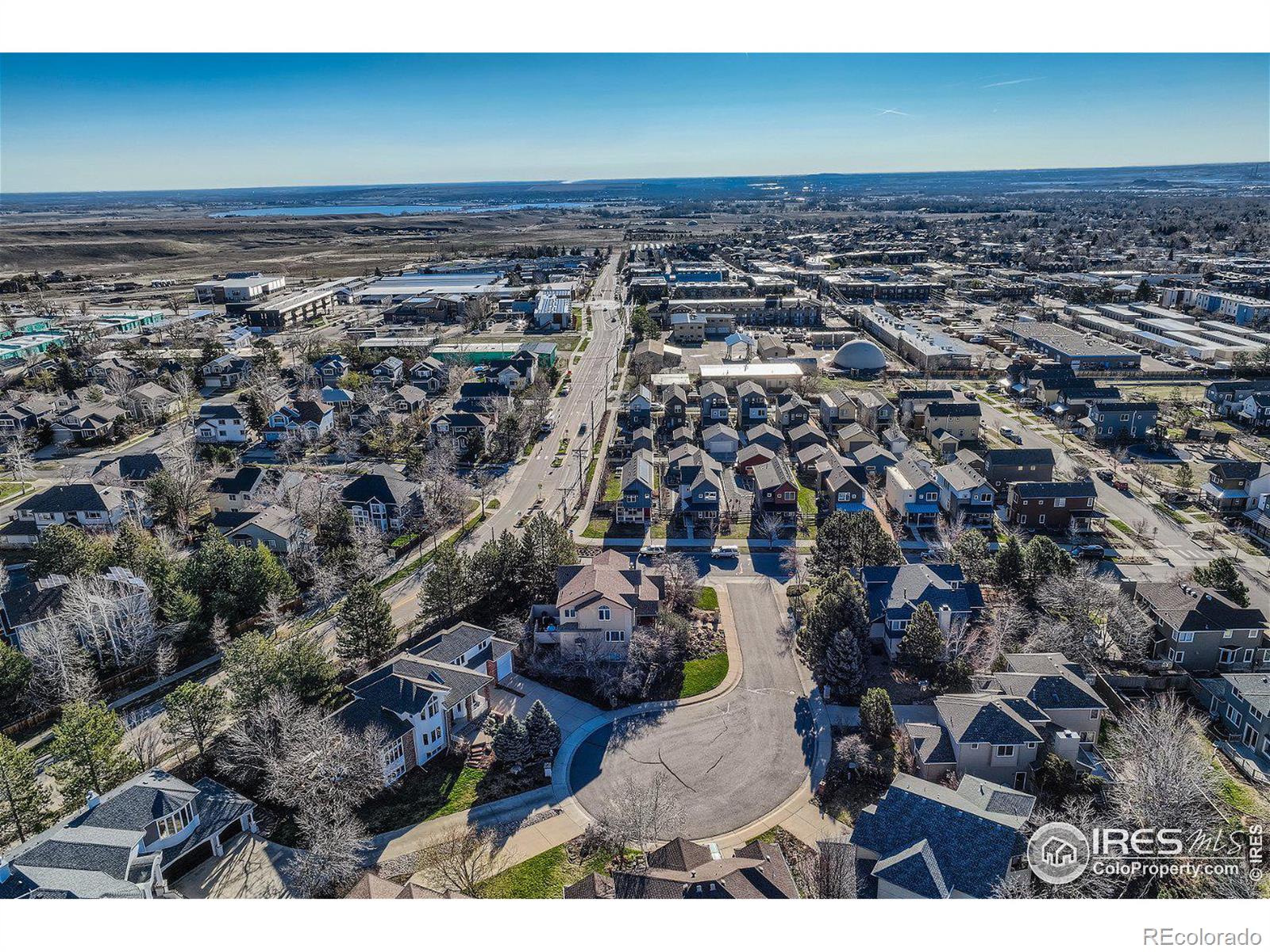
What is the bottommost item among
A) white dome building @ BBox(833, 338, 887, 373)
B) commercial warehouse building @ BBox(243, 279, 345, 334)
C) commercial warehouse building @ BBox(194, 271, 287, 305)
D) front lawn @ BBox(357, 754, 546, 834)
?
front lawn @ BBox(357, 754, 546, 834)

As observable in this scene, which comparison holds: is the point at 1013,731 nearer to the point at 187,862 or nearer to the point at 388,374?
the point at 187,862

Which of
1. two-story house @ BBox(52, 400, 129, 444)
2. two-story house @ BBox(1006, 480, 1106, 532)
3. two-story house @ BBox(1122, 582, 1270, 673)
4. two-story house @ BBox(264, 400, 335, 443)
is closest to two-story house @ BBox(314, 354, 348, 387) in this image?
two-story house @ BBox(264, 400, 335, 443)

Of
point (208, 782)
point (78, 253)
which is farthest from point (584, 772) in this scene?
point (78, 253)

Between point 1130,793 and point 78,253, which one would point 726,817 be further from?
point 78,253

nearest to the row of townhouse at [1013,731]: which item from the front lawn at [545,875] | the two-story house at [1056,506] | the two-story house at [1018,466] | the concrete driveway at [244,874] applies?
the front lawn at [545,875]

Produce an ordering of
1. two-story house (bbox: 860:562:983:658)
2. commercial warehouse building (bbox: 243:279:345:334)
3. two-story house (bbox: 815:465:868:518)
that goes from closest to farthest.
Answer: two-story house (bbox: 860:562:983:658)
two-story house (bbox: 815:465:868:518)
commercial warehouse building (bbox: 243:279:345:334)

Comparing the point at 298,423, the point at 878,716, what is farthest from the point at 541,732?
the point at 298,423

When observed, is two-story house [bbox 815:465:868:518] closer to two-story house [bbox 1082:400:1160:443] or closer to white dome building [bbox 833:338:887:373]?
two-story house [bbox 1082:400:1160:443]
